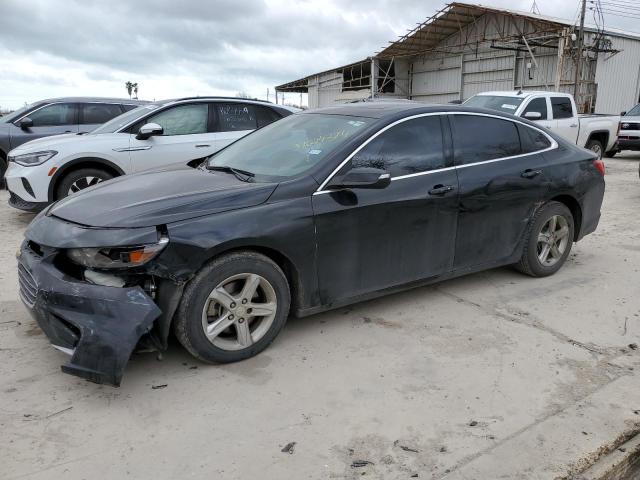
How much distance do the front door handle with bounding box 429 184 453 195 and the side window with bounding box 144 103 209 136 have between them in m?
4.55

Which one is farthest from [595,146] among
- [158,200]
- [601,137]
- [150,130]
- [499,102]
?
[158,200]

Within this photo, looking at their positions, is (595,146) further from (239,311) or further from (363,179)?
(239,311)

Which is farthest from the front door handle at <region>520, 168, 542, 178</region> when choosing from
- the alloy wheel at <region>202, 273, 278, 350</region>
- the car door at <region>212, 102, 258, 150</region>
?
the car door at <region>212, 102, 258, 150</region>

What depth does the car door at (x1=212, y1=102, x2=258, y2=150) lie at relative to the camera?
25.6 feet

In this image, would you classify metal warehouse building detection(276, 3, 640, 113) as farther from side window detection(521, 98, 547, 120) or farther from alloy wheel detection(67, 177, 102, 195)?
alloy wheel detection(67, 177, 102, 195)

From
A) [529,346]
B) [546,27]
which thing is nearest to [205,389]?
[529,346]

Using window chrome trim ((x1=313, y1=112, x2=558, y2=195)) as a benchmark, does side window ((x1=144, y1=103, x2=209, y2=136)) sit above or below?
above

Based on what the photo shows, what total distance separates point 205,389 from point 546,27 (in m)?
25.2

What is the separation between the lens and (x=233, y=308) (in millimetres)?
3346

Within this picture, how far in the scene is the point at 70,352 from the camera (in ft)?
9.73

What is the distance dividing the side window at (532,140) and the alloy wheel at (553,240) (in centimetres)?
66

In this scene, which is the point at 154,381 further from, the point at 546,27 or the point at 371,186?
the point at 546,27

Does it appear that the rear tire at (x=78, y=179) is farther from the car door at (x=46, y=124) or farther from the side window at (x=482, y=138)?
the side window at (x=482, y=138)

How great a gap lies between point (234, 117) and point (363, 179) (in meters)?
4.92
